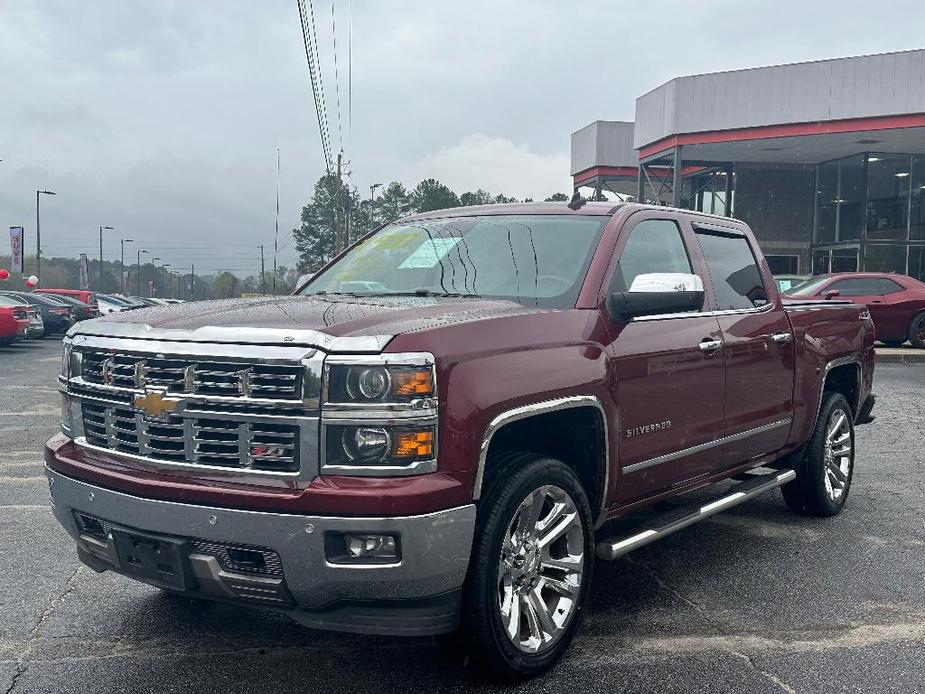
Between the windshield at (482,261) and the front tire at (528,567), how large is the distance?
Answer: 2.77ft

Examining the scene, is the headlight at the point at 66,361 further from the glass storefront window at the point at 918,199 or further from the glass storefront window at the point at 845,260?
the glass storefront window at the point at 918,199

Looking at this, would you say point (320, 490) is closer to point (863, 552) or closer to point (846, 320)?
point (863, 552)

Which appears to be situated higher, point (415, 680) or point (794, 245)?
point (794, 245)

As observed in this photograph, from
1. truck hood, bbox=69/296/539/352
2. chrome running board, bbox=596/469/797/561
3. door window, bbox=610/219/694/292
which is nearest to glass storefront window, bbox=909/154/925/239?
chrome running board, bbox=596/469/797/561

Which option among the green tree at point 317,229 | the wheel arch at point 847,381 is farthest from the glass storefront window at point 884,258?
the green tree at point 317,229

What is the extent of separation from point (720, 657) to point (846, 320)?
323cm

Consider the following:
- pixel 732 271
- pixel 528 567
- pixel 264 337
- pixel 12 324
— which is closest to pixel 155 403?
pixel 264 337

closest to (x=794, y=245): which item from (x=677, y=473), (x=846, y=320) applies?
(x=846, y=320)

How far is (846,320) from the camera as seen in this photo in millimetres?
6254

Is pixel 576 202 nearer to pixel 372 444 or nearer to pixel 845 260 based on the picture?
pixel 372 444

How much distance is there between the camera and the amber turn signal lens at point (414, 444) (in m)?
3.06

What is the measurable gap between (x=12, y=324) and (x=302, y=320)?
18.8m

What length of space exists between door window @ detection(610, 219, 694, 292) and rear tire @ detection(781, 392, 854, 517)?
1.87 m

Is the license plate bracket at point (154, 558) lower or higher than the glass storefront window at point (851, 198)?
lower
